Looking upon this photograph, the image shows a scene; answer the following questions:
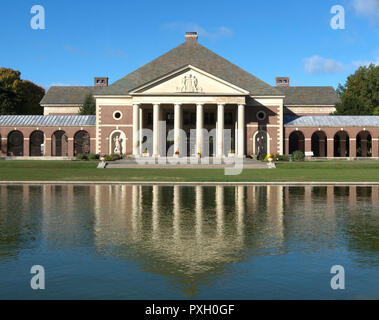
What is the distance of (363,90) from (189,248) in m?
87.1

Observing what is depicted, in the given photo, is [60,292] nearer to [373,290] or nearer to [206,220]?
[373,290]

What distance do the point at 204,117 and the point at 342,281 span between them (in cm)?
6073

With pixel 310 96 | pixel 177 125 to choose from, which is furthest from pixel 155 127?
pixel 310 96

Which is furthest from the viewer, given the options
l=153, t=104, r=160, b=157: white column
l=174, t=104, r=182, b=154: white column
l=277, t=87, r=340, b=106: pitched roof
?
l=277, t=87, r=340, b=106: pitched roof

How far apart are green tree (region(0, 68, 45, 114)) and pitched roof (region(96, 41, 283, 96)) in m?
25.7

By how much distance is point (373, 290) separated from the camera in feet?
24.6

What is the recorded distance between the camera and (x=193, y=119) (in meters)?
68.1

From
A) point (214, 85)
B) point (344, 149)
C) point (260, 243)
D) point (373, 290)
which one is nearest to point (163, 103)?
point (214, 85)

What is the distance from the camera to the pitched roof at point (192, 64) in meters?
65.9

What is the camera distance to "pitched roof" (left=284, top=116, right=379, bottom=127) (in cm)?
6775

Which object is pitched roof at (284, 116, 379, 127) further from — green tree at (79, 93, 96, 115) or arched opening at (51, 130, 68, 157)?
arched opening at (51, 130, 68, 157)

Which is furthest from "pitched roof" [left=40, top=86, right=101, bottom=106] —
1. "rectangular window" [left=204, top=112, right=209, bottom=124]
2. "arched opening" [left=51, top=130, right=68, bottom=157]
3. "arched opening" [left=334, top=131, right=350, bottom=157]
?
"arched opening" [left=334, top=131, right=350, bottom=157]

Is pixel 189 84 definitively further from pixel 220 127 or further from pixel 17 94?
pixel 17 94

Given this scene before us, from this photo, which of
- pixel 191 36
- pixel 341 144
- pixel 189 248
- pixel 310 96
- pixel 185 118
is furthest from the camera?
pixel 310 96
